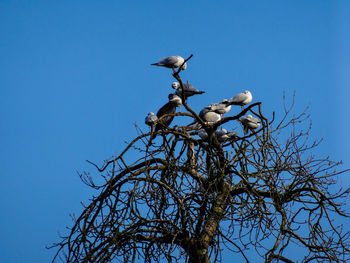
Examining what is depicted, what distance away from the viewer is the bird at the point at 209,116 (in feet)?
20.2

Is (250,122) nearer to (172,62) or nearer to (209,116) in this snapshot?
(209,116)

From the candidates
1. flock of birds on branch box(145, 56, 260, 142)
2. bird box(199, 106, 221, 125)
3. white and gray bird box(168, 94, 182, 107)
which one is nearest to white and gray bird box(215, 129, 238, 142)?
flock of birds on branch box(145, 56, 260, 142)

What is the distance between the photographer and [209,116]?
20.4 ft

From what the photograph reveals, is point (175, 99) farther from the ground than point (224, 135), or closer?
farther from the ground

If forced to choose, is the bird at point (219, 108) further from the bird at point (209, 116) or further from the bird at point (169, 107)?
the bird at point (169, 107)

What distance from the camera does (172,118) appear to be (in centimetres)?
696

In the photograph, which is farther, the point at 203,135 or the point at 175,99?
the point at 175,99

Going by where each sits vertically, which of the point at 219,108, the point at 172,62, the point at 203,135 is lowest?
the point at 203,135

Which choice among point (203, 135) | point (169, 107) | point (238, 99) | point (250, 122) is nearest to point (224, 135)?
point (203, 135)

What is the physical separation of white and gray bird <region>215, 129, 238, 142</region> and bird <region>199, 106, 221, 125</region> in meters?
0.19

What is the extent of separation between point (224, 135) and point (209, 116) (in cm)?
30

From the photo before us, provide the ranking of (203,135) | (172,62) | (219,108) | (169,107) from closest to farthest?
(203,135) < (219,108) < (172,62) < (169,107)

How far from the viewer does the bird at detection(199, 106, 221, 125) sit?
6.17 m

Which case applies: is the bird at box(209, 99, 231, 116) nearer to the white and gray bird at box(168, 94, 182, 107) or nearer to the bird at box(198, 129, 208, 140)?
the bird at box(198, 129, 208, 140)
